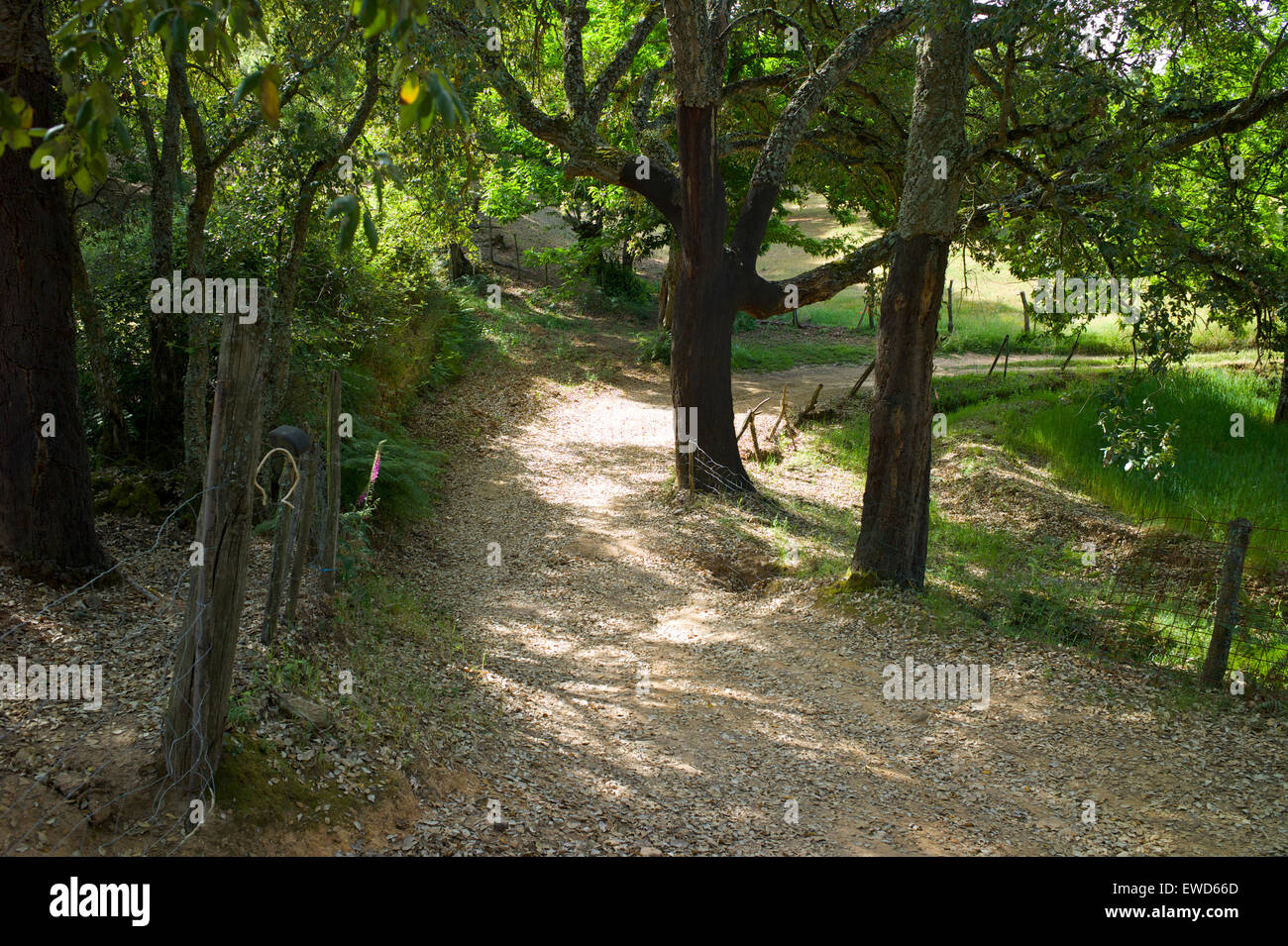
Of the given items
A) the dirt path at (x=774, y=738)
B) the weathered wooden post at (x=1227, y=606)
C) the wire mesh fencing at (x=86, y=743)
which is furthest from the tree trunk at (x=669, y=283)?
the wire mesh fencing at (x=86, y=743)

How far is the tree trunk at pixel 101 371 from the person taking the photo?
28.3 ft

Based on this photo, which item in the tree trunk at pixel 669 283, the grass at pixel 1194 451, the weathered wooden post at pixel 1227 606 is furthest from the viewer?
the tree trunk at pixel 669 283

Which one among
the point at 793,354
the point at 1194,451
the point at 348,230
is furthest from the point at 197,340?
the point at 793,354

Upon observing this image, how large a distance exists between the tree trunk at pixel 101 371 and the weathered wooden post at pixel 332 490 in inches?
114

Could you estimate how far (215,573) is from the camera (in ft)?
14.6

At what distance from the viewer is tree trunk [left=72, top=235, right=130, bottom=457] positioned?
8617mm

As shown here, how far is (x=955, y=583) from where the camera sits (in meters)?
10.2

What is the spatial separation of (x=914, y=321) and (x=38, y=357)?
8026 mm

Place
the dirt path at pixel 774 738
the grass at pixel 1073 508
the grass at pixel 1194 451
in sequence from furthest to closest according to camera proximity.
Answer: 1. the grass at pixel 1194 451
2. the grass at pixel 1073 508
3. the dirt path at pixel 774 738

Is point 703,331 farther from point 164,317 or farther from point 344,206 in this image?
point 344,206

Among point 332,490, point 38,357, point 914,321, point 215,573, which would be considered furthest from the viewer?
point 914,321

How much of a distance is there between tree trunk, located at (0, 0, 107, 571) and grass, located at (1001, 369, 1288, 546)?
11048 mm

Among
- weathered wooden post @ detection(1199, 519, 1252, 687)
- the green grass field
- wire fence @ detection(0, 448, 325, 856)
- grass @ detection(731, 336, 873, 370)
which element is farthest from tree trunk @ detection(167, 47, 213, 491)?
grass @ detection(731, 336, 873, 370)

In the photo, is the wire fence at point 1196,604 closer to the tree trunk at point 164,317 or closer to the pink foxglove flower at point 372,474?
the pink foxglove flower at point 372,474
